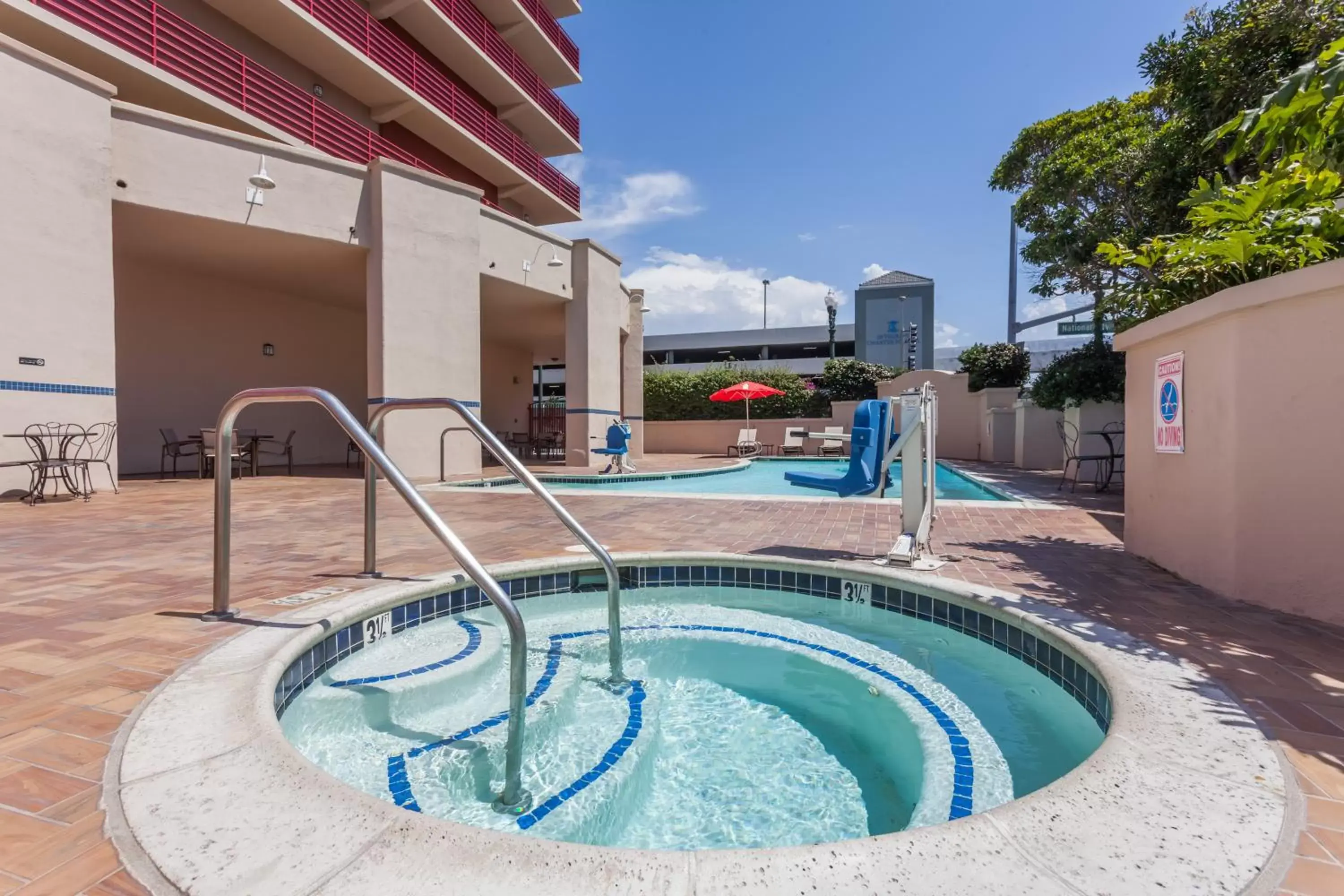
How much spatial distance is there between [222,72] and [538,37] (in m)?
10.2

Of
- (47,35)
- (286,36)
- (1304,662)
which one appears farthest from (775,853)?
(286,36)

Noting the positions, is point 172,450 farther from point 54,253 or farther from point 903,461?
point 903,461

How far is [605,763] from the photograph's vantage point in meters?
2.24

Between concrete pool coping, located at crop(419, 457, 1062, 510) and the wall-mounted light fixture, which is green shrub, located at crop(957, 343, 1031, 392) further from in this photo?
the wall-mounted light fixture

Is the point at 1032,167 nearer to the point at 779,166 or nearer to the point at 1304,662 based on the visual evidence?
the point at 779,166

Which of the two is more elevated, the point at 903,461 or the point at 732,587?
the point at 903,461

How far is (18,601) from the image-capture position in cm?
317

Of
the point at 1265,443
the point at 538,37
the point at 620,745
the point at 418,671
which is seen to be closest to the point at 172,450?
the point at 418,671

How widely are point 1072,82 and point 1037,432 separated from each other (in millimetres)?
8371

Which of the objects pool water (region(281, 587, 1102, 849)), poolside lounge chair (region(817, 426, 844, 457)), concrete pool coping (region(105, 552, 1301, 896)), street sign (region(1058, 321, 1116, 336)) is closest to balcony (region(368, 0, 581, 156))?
poolside lounge chair (region(817, 426, 844, 457))

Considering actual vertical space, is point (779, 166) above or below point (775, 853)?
above

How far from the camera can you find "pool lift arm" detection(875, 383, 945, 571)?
421 centimetres

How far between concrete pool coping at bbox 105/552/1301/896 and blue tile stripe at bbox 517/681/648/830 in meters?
0.70

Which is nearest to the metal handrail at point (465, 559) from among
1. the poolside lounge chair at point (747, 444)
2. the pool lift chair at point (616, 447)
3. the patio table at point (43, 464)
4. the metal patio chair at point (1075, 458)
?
the patio table at point (43, 464)
